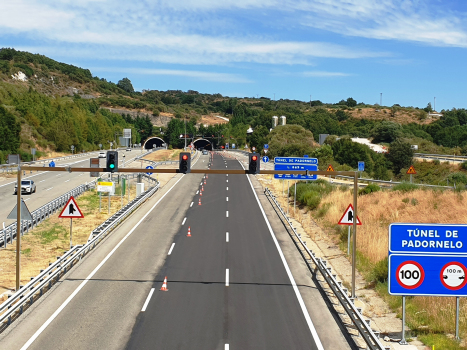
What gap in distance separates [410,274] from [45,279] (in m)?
13.7

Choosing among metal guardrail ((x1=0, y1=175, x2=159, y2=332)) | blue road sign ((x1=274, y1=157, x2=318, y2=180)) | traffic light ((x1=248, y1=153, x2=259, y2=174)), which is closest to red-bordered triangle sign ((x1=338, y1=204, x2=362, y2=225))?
traffic light ((x1=248, y1=153, x2=259, y2=174))

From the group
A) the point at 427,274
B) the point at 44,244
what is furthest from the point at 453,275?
the point at 44,244

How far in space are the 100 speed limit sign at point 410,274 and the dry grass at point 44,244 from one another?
621 inches

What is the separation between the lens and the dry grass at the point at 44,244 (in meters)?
23.6

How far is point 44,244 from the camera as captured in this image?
30391mm

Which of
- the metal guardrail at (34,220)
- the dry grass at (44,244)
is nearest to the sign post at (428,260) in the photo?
the dry grass at (44,244)

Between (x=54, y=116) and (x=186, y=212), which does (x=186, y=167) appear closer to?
(x=186, y=212)

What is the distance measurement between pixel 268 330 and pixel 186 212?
25716 millimetres

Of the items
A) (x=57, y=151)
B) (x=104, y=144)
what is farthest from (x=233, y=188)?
(x=104, y=144)

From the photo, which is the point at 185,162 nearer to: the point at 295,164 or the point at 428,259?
the point at 428,259

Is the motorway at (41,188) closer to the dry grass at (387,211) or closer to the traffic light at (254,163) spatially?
the traffic light at (254,163)

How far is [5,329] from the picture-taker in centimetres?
1552

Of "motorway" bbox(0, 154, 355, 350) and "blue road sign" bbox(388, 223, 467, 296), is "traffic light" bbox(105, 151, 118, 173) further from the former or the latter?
"blue road sign" bbox(388, 223, 467, 296)

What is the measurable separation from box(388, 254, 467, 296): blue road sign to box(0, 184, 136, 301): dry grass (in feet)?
51.4
